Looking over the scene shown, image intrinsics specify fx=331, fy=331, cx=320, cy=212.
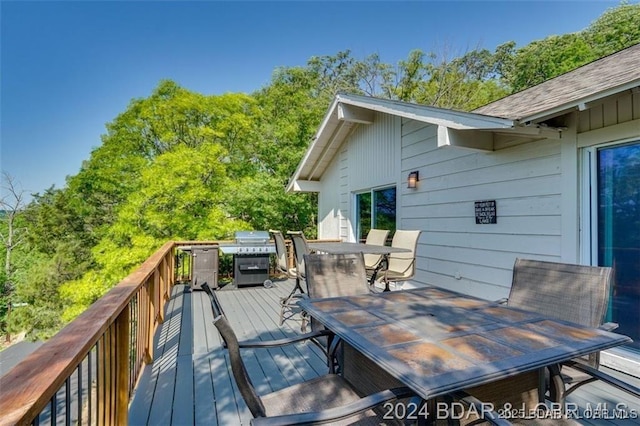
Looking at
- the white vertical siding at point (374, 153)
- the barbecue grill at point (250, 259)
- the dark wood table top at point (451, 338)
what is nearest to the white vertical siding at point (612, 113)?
the dark wood table top at point (451, 338)

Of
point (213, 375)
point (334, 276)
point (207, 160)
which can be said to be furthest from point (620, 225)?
point (207, 160)

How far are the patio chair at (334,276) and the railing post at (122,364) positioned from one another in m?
1.33

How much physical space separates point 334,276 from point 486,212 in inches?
88.4

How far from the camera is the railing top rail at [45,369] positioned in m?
0.65

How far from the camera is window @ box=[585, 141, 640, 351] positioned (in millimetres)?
2660

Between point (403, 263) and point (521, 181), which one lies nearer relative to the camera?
point (521, 181)

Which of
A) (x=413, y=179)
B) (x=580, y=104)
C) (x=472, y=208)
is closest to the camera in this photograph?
(x=580, y=104)

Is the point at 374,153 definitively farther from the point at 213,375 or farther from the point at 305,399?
the point at 305,399

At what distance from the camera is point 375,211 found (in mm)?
6484

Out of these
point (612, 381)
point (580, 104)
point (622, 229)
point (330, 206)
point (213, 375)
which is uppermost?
point (580, 104)

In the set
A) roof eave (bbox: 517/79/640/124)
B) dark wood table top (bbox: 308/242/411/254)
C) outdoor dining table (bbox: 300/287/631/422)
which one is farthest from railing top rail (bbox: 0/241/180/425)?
A: roof eave (bbox: 517/79/640/124)

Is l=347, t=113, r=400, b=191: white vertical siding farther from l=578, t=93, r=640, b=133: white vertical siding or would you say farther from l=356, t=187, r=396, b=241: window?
l=578, t=93, r=640, b=133: white vertical siding

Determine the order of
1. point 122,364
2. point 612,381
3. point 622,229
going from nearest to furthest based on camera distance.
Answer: point 612,381 → point 122,364 → point 622,229

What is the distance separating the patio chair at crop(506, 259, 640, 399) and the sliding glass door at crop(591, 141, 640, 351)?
0.93 m
